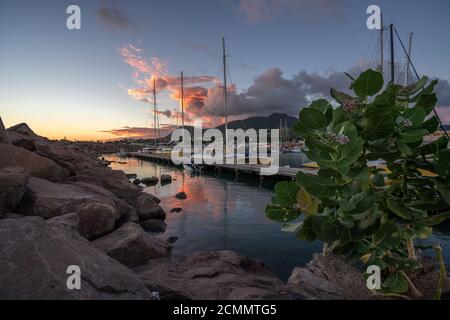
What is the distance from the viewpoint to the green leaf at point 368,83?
7.69ft

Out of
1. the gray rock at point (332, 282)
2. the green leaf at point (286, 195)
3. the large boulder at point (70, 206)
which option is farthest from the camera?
the large boulder at point (70, 206)

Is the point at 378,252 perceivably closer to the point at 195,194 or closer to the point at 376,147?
the point at 376,147

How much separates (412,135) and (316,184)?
0.90 m

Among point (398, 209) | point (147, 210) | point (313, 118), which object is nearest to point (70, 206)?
point (147, 210)

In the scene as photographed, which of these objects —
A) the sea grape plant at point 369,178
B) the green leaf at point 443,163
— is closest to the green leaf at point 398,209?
the sea grape plant at point 369,178

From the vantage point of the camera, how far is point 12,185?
7.02 metres

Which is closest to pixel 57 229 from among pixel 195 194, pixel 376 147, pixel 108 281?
pixel 108 281

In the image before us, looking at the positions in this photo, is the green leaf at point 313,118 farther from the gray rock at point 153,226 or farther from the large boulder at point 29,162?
the gray rock at point 153,226

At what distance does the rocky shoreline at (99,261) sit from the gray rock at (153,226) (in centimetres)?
14

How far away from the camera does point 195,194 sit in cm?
2386

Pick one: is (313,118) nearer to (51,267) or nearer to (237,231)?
(51,267)

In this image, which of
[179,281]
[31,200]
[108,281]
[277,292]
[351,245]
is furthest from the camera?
[31,200]
